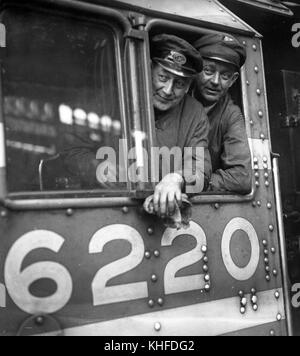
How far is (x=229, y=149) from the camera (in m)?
1.86

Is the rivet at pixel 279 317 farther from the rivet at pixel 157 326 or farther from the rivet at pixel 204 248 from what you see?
the rivet at pixel 157 326

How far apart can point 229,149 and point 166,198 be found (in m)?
0.53

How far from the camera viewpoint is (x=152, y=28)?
1.65 metres

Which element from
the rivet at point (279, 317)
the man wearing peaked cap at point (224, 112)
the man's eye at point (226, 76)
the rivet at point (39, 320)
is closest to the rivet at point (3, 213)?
the rivet at point (39, 320)

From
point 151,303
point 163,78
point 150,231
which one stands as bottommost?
point 151,303

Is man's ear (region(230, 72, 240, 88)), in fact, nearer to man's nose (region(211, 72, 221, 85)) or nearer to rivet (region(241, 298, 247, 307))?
man's nose (region(211, 72, 221, 85))

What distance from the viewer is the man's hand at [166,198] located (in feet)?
4.72

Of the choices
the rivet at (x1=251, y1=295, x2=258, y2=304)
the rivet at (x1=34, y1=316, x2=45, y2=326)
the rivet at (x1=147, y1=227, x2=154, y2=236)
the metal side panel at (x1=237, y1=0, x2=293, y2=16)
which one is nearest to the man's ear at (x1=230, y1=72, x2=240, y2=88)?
the metal side panel at (x1=237, y1=0, x2=293, y2=16)

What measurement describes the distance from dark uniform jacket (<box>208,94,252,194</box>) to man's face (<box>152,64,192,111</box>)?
27 cm

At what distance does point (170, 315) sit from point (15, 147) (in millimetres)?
767

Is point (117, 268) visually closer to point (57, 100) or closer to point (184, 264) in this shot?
point (184, 264)

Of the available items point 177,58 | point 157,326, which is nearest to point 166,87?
point 177,58
